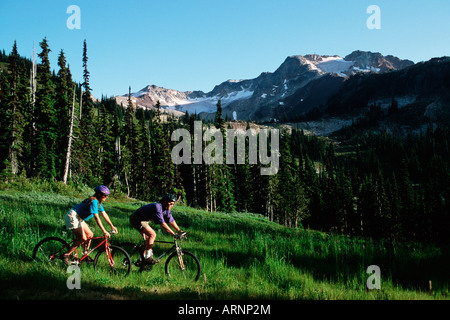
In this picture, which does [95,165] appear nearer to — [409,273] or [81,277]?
[81,277]

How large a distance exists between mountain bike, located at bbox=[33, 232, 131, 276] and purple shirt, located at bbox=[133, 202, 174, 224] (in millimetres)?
948

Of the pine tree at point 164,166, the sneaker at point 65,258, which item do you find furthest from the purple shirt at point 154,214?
the pine tree at point 164,166

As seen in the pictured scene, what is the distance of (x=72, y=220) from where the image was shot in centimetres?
670

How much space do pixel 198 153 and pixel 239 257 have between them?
136 feet

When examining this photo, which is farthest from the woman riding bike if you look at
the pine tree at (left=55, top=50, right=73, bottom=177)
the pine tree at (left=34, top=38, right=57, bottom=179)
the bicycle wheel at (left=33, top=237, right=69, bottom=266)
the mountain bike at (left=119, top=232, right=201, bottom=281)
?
the pine tree at (left=55, top=50, right=73, bottom=177)

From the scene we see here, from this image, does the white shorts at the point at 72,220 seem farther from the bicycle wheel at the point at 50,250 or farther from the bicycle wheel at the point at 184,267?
the bicycle wheel at the point at 184,267

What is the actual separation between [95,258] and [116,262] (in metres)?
0.54

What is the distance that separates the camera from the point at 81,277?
6027mm

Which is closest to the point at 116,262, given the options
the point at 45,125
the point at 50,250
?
the point at 50,250

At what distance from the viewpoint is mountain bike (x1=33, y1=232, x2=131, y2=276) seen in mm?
6699

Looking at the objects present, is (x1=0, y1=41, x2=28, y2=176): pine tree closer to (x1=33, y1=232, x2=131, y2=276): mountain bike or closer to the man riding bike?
(x1=33, y1=232, x2=131, y2=276): mountain bike

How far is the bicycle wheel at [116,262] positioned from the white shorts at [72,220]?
920mm

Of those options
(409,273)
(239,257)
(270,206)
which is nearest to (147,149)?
(270,206)

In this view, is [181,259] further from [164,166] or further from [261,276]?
[164,166]
